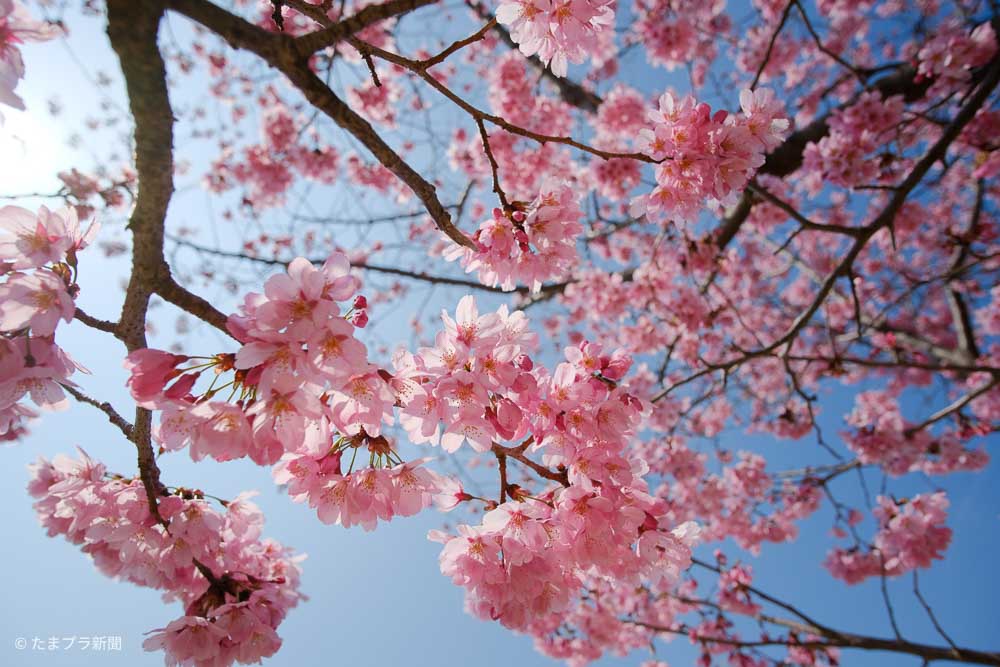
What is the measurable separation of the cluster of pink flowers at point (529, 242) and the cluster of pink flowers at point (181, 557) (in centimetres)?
122

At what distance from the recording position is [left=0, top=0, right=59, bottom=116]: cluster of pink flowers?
108cm

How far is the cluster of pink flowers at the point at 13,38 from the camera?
108 centimetres

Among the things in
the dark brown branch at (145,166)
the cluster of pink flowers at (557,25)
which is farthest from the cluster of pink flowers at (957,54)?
the dark brown branch at (145,166)

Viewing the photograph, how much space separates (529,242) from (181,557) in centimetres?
155

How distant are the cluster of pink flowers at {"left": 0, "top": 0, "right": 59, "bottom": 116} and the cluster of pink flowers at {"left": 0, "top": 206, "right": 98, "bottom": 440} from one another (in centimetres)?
25

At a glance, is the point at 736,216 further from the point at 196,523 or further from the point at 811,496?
the point at 196,523

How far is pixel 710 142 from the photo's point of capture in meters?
1.62

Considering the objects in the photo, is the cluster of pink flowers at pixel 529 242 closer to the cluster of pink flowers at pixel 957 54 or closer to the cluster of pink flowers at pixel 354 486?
the cluster of pink flowers at pixel 354 486

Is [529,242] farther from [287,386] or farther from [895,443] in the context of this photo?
[895,443]

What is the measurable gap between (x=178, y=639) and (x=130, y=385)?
1004 mm

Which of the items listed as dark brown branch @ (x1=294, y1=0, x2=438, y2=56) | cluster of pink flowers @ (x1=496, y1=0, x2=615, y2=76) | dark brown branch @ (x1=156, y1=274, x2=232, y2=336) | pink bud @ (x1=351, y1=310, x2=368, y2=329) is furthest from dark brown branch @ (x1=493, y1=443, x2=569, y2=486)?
cluster of pink flowers @ (x1=496, y1=0, x2=615, y2=76)

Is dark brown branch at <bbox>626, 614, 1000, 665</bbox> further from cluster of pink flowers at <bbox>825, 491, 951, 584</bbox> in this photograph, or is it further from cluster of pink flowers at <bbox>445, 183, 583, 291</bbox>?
cluster of pink flowers at <bbox>445, 183, 583, 291</bbox>

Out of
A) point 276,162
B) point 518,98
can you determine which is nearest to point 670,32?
point 518,98

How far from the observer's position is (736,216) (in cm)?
534
